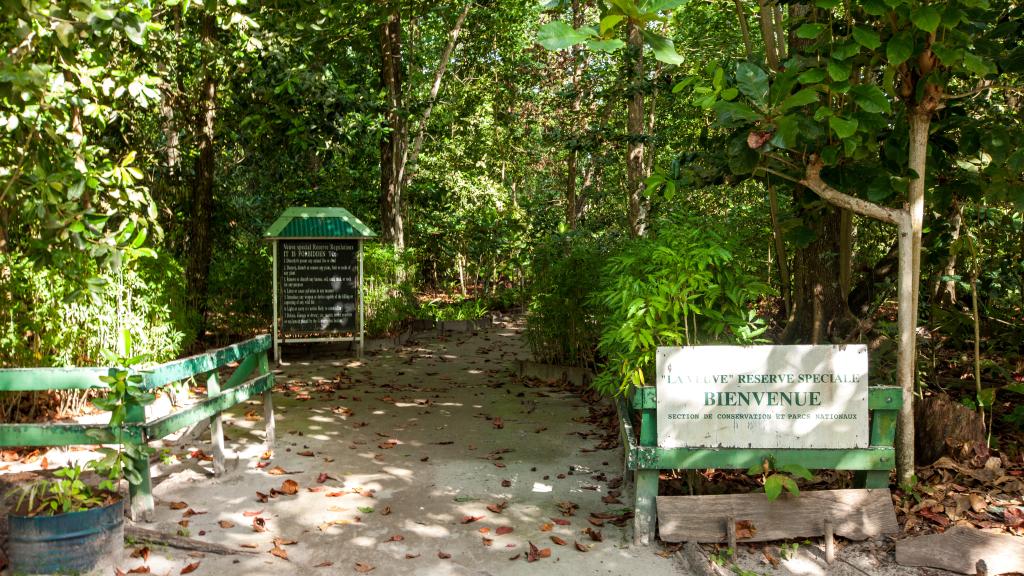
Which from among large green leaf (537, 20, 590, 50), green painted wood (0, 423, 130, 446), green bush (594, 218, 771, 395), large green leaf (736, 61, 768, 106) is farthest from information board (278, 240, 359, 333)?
large green leaf (537, 20, 590, 50)

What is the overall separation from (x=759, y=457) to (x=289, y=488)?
10.3 ft

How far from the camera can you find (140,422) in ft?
15.2

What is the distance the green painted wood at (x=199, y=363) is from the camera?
16.2 ft

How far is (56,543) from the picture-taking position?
3861mm

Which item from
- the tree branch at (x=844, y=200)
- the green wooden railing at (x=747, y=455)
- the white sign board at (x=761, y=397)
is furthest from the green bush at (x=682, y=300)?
the tree branch at (x=844, y=200)

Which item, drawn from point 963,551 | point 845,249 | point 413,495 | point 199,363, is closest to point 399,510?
point 413,495

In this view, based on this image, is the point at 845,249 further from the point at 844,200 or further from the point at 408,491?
the point at 408,491

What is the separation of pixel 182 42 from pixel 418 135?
7.51 meters

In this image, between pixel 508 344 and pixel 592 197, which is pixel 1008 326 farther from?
pixel 592 197

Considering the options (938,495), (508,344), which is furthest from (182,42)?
(938,495)

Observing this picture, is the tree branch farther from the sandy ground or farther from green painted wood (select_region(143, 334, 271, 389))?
green painted wood (select_region(143, 334, 271, 389))

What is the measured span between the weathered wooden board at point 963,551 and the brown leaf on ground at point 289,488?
376 cm

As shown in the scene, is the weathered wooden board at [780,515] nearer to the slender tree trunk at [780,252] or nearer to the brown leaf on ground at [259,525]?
the brown leaf on ground at [259,525]

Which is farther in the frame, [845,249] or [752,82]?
[845,249]
